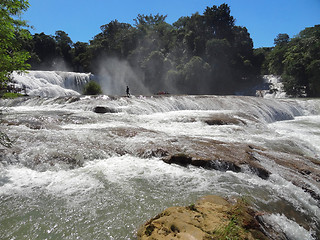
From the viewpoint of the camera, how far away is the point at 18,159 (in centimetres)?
443

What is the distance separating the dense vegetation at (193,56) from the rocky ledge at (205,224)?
103 feet

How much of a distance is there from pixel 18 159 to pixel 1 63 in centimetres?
201

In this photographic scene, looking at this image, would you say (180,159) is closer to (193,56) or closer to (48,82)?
(48,82)

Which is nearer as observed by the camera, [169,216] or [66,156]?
[169,216]

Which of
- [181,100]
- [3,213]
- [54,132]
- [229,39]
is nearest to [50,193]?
[3,213]

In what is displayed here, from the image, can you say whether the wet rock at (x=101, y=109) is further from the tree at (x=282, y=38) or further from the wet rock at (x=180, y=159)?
the tree at (x=282, y=38)

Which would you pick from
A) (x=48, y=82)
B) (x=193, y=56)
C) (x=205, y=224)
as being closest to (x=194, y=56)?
(x=193, y=56)

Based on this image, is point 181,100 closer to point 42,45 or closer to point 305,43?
point 305,43

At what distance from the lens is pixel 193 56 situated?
36.4 m

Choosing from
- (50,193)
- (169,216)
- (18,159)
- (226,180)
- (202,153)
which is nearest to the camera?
(169,216)

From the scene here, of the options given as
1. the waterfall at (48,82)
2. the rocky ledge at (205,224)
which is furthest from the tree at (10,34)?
the waterfall at (48,82)

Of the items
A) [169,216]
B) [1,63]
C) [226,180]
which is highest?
[1,63]

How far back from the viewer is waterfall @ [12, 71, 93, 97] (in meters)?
19.8

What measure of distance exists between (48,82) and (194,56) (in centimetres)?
2195
